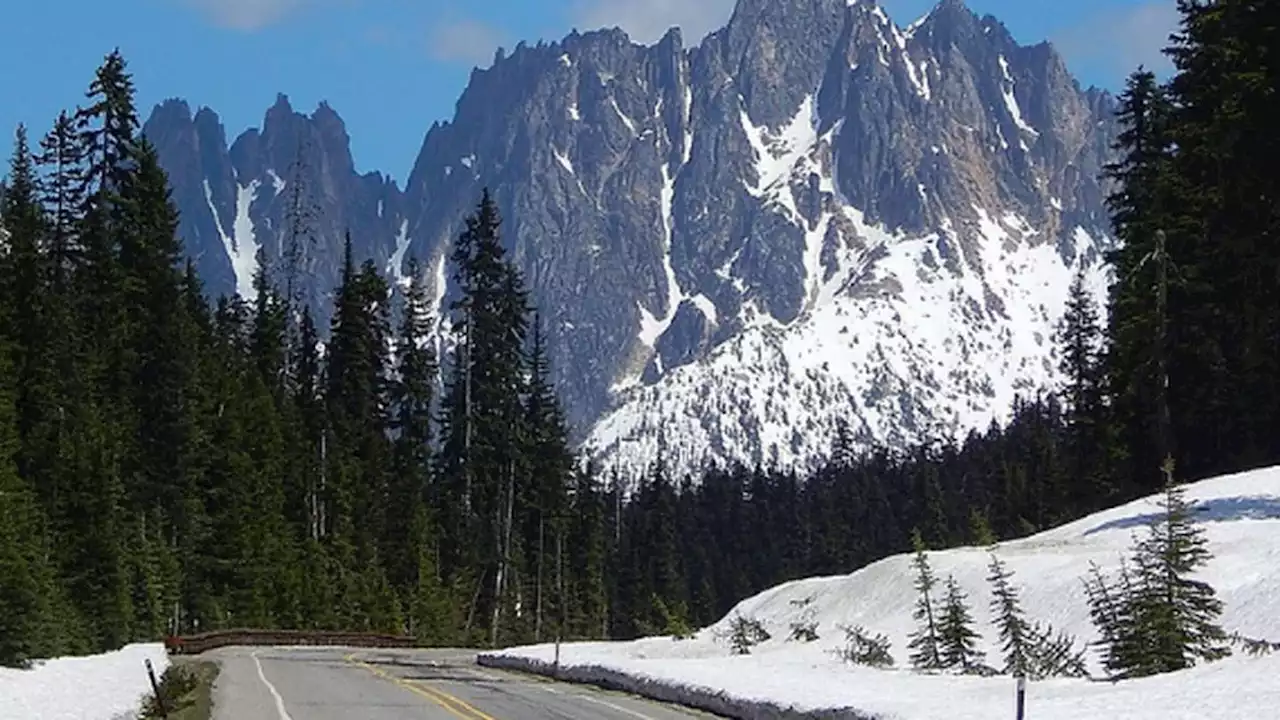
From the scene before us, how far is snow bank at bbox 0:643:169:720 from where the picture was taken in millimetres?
19500

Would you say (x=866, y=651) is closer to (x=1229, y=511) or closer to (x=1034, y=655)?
(x=1034, y=655)

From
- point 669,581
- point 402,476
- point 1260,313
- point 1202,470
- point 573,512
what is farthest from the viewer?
point 669,581

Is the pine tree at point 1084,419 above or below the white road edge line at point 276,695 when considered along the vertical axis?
above

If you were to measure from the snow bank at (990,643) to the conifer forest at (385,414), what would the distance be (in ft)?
5.26

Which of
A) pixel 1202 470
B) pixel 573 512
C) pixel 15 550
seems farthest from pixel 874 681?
pixel 573 512

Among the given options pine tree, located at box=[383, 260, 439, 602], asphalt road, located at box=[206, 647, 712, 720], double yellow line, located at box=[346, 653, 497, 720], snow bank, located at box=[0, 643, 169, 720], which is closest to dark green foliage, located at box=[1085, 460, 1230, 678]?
asphalt road, located at box=[206, 647, 712, 720]

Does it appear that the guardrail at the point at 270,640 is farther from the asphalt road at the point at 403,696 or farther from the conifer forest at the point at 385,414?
the asphalt road at the point at 403,696

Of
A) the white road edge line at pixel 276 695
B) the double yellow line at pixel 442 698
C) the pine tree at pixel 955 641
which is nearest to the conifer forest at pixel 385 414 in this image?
the pine tree at pixel 955 641

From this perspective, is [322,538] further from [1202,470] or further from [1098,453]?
[1202,470]

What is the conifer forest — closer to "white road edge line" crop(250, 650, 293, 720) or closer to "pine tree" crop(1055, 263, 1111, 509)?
"pine tree" crop(1055, 263, 1111, 509)

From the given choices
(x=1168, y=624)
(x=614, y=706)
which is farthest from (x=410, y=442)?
(x=1168, y=624)

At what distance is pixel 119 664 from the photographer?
104ft

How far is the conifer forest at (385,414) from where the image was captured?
134 ft

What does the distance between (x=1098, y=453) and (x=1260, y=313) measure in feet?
76.3
